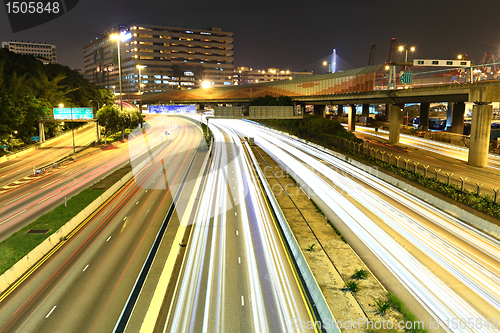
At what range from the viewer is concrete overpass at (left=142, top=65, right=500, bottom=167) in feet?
147

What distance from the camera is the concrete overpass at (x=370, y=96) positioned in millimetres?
44844

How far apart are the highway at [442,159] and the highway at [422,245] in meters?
9.13

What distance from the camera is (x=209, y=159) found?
58000 millimetres

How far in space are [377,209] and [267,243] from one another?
1248 centimetres

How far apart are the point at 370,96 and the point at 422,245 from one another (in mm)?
52401

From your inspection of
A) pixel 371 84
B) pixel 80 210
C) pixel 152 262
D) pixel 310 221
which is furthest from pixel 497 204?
pixel 371 84

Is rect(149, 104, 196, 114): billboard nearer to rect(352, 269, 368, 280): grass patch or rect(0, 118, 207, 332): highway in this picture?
rect(0, 118, 207, 332): highway

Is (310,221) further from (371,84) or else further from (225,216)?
(371,84)

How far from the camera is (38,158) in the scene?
6025 centimetres

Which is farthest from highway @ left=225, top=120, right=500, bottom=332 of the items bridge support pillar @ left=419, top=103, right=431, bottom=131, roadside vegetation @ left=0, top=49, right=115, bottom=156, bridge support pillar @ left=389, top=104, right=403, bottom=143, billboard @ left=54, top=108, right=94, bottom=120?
roadside vegetation @ left=0, top=49, right=115, bottom=156

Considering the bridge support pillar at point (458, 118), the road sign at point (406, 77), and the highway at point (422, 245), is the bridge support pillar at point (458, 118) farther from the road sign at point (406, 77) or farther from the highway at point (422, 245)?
the highway at point (422, 245)

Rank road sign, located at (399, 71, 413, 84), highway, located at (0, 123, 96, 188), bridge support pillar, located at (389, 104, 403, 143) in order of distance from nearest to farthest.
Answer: highway, located at (0, 123, 96, 188), road sign, located at (399, 71, 413, 84), bridge support pillar, located at (389, 104, 403, 143)

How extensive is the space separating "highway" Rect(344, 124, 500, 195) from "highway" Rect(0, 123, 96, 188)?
53903mm

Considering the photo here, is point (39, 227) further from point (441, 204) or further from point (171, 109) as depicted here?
point (171, 109)
